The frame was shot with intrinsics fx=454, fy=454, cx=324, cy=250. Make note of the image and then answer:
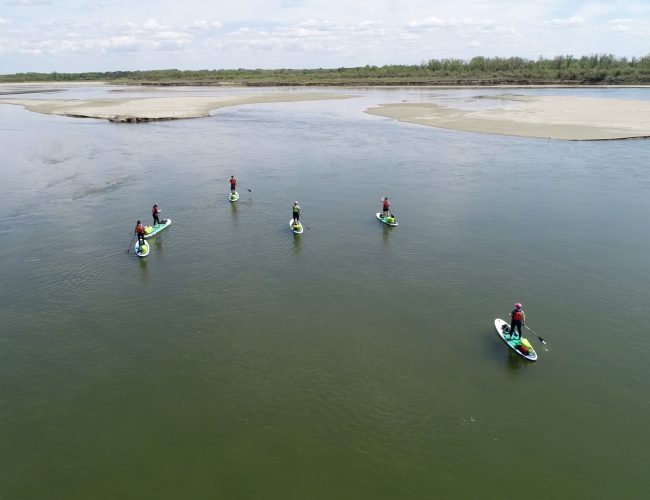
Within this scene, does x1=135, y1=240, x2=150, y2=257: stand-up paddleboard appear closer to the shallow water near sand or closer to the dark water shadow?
the dark water shadow

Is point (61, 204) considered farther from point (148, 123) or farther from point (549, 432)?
point (148, 123)

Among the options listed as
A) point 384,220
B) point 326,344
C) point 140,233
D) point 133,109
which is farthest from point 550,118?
point 133,109

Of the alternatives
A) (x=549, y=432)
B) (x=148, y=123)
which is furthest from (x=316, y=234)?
(x=148, y=123)

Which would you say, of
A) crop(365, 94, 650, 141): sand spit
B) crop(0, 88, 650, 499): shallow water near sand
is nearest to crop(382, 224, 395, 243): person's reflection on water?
crop(0, 88, 650, 499): shallow water near sand

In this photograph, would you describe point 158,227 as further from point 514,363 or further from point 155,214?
point 514,363

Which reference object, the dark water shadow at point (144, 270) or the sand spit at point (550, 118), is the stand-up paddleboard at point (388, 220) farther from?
the sand spit at point (550, 118)
